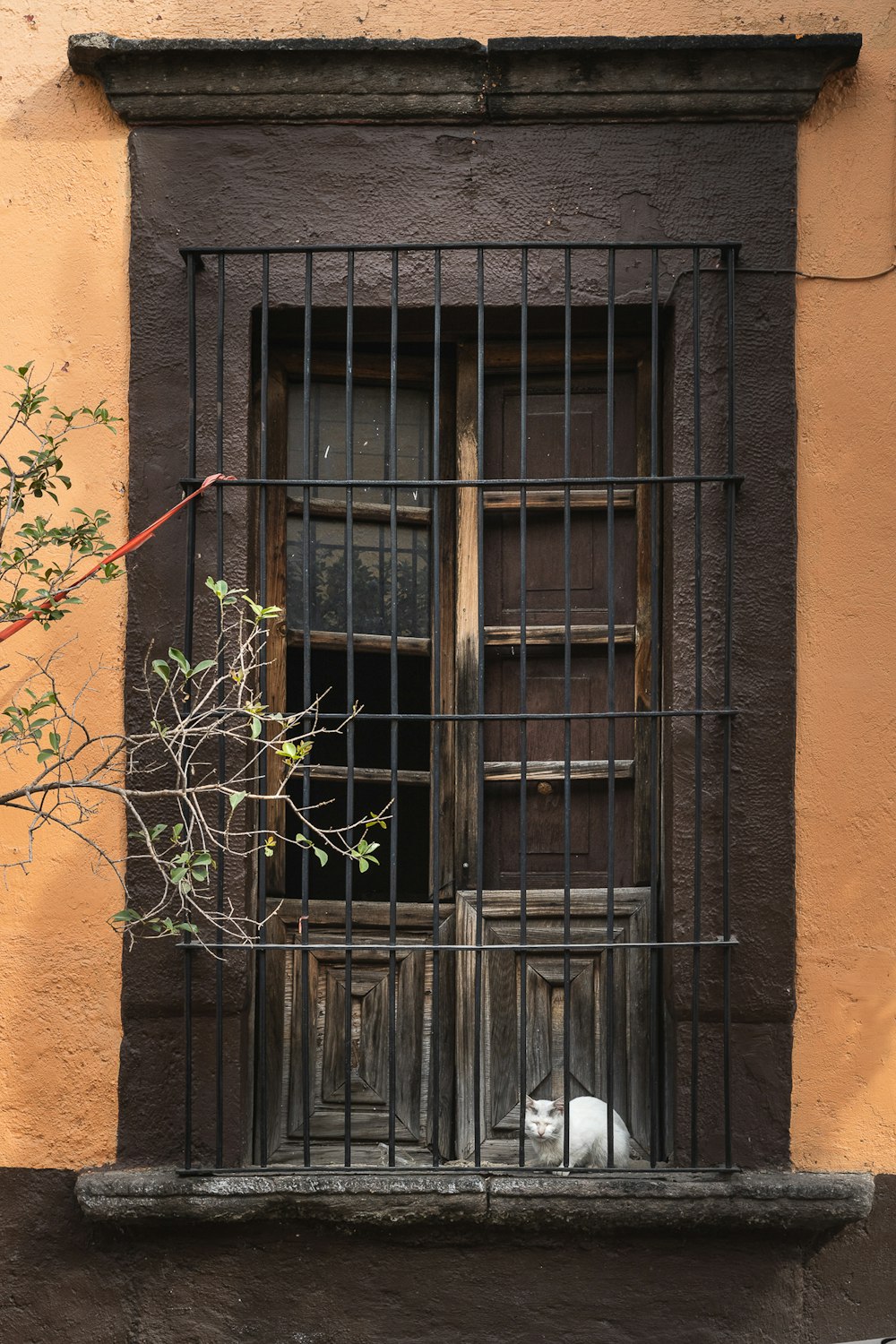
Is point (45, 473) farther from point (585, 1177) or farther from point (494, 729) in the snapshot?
point (585, 1177)

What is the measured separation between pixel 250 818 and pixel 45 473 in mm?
1033

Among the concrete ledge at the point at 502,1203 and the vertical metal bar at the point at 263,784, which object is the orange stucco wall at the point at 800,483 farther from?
the vertical metal bar at the point at 263,784

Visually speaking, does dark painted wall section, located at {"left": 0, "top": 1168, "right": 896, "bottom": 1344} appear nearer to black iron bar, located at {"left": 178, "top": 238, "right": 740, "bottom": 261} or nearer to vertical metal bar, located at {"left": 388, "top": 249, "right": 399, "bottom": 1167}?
vertical metal bar, located at {"left": 388, "top": 249, "right": 399, "bottom": 1167}

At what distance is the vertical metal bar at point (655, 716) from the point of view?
3.32 meters

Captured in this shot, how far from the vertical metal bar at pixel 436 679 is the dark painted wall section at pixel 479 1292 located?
312 mm

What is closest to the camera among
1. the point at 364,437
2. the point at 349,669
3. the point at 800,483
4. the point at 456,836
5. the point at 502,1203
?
the point at 502,1203

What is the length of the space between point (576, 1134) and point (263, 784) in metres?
1.19

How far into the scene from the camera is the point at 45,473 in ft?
10.1

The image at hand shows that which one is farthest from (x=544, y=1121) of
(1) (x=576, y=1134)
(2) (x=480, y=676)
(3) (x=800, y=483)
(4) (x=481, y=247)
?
(4) (x=481, y=247)

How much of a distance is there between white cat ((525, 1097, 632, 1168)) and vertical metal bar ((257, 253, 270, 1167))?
68 cm

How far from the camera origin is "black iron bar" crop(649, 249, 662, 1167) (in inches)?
131

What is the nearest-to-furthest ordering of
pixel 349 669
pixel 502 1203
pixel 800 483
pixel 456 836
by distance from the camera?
pixel 502 1203 → pixel 349 669 → pixel 800 483 → pixel 456 836

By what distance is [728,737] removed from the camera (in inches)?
130

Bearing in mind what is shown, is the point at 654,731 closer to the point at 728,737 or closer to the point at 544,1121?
the point at 728,737
